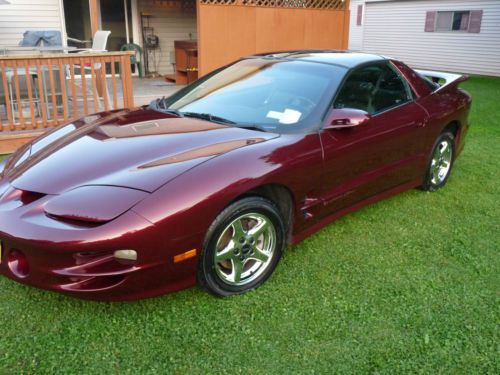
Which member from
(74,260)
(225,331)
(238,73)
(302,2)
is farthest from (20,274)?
(302,2)

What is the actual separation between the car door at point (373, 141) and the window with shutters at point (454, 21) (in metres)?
15.2

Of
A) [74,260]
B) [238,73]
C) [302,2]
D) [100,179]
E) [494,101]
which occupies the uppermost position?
[302,2]

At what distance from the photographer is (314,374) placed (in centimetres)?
228

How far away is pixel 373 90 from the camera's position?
3873mm

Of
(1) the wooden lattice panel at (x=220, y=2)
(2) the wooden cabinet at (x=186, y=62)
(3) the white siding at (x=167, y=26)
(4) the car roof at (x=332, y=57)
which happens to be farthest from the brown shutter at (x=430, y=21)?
(4) the car roof at (x=332, y=57)

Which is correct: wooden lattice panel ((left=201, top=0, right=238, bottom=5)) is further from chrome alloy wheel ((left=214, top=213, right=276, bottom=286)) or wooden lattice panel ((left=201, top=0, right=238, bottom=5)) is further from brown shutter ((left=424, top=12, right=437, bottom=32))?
brown shutter ((left=424, top=12, right=437, bottom=32))

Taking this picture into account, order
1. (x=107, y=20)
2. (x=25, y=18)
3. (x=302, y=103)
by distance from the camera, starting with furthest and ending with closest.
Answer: (x=107, y=20)
(x=25, y=18)
(x=302, y=103)

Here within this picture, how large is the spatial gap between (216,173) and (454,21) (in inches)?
708

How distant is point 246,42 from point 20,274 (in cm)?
742

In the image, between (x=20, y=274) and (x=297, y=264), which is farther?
(x=297, y=264)

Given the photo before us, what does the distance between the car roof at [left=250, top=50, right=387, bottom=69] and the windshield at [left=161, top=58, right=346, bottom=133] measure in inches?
3.8

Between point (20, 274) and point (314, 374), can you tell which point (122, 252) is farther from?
point (314, 374)

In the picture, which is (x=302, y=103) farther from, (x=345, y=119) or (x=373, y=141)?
(x=373, y=141)

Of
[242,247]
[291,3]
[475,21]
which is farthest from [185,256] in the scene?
[475,21]
